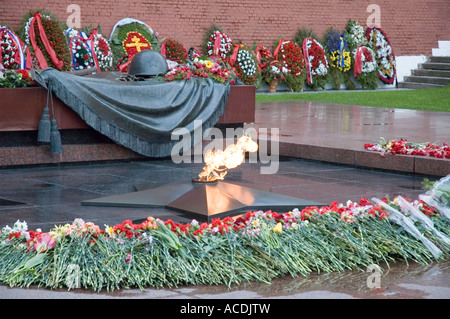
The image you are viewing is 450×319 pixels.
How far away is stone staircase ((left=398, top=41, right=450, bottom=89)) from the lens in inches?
640

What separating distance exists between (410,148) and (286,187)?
1.41 meters

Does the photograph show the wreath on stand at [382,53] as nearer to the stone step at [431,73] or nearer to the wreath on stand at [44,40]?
the stone step at [431,73]

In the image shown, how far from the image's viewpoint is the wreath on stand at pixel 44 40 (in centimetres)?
1185

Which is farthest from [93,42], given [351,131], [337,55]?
[351,131]

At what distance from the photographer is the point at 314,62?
15172 mm

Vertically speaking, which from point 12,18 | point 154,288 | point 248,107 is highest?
point 12,18

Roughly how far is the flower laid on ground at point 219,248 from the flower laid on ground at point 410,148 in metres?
2.28

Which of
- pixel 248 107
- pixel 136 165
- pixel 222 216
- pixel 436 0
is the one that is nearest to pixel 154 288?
pixel 222 216

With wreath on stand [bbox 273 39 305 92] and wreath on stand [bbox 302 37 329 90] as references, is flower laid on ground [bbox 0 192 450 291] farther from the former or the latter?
wreath on stand [bbox 302 37 329 90]

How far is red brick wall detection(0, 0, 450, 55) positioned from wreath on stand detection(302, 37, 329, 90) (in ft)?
1.39

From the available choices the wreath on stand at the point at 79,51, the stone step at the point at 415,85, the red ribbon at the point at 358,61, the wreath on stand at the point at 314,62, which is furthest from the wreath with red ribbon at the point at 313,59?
the wreath on stand at the point at 79,51

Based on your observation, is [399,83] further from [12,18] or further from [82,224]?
[82,224]

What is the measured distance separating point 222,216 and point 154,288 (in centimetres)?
115

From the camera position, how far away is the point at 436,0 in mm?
17828
